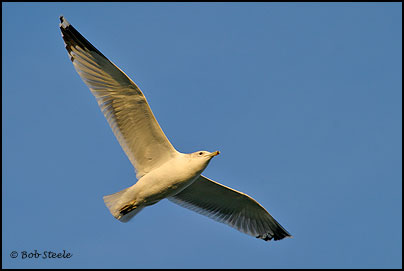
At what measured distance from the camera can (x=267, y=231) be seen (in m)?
11.2

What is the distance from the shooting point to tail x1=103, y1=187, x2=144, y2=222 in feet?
30.9

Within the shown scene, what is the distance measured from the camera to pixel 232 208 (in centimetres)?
1095

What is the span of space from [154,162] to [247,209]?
83.1 inches

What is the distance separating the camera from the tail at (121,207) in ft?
30.9

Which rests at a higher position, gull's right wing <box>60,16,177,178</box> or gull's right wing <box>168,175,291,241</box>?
gull's right wing <box>60,16,177,178</box>

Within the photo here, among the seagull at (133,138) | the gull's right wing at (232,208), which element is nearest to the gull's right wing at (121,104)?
the seagull at (133,138)

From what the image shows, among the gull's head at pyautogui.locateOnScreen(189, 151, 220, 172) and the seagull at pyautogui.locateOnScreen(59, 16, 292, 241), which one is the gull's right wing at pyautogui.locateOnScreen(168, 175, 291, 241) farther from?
the gull's head at pyautogui.locateOnScreen(189, 151, 220, 172)

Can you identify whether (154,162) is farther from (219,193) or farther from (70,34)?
(70,34)

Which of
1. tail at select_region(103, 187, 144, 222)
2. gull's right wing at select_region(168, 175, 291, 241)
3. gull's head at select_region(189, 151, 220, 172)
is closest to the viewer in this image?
gull's head at select_region(189, 151, 220, 172)

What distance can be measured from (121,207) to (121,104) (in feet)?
5.14

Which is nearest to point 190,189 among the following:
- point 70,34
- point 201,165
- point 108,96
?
point 201,165

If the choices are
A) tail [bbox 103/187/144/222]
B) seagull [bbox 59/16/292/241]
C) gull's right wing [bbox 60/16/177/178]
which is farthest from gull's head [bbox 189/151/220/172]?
tail [bbox 103/187/144/222]

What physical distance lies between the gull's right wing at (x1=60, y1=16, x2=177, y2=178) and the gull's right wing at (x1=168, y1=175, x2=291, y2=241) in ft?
3.52

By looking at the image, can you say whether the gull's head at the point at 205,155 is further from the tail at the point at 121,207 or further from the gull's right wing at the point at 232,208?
the tail at the point at 121,207
